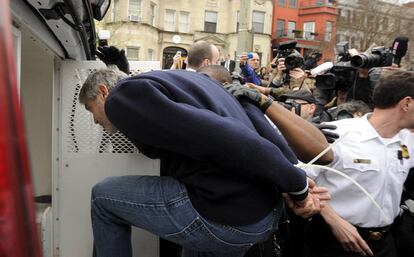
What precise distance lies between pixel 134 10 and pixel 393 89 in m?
34.0

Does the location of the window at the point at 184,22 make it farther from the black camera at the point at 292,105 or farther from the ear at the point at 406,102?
the ear at the point at 406,102

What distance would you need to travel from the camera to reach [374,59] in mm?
4098

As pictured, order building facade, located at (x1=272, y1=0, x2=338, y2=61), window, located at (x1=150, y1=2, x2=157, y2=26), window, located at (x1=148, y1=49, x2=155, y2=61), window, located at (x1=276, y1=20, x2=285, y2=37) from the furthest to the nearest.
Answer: window, located at (x1=276, y1=20, x2=285, y2=37) < building facade, located at (x1=272, y1=0, x2=338, y2=61) < window, located at (x1=150, y1=2, x2=157, y2=26) < window, located at (x1=148, y1=49, x2=155, y2=61)

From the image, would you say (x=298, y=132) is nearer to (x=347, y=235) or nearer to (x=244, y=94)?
(x=244, y=94)

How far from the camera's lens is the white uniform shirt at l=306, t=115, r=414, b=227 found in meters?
2.40

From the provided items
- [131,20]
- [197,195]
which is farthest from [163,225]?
[131,20]

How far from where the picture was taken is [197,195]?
5.40 ft

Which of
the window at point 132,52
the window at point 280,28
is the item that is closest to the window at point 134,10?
the window at point 132,52

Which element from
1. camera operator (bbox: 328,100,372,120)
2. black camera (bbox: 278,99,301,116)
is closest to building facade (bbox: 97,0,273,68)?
black camera (bbox: 278,99,301,116)

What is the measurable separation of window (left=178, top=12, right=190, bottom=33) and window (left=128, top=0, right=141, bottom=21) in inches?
174

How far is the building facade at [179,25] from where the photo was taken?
3434 cm

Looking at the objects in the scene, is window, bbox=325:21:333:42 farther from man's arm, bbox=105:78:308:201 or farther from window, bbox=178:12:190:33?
man's arm, bbox=105:78:308:201

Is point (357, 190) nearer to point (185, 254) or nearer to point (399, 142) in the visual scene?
point (399, 142)

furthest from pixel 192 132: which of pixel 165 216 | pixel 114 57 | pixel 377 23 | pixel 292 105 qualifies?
pixel 377 23
